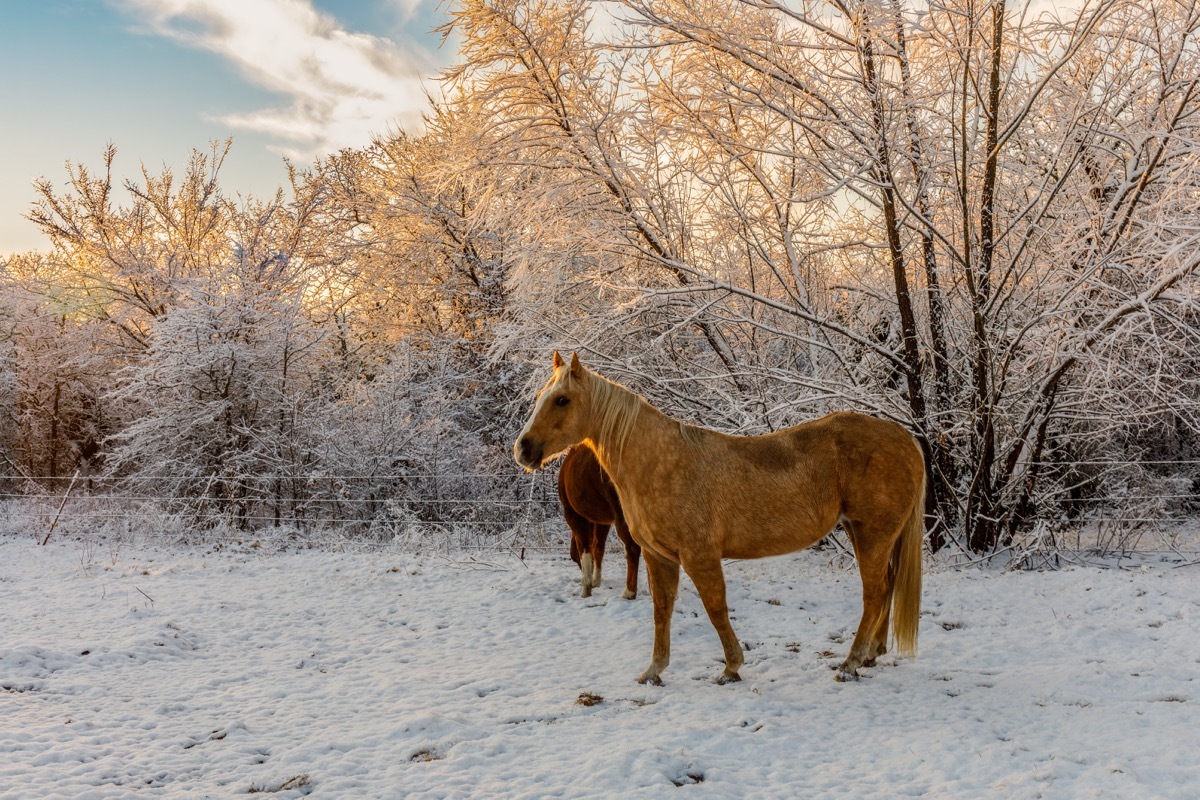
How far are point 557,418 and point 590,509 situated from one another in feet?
6.69

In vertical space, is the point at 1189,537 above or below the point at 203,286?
below

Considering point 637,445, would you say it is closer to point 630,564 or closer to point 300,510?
point 630,564

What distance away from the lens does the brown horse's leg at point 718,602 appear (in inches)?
152

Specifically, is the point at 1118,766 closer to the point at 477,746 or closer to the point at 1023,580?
the point at 477,746

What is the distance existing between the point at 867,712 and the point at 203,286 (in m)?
12.0

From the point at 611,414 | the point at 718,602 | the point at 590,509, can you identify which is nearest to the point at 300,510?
the point at 590,509

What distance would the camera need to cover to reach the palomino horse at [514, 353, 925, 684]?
3.89 metres

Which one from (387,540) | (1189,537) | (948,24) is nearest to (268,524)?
(387,540)

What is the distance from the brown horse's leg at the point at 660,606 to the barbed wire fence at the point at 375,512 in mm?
4186

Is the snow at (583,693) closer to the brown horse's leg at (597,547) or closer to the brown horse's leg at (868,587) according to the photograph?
the brown horse's leg at (868,587)

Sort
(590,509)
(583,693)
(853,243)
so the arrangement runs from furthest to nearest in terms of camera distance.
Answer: (853,243) → (590,509) → (583,693)

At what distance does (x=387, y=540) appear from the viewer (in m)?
10.2

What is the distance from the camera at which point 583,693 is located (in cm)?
390

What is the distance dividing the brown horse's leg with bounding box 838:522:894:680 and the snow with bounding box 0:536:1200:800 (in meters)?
0.12
